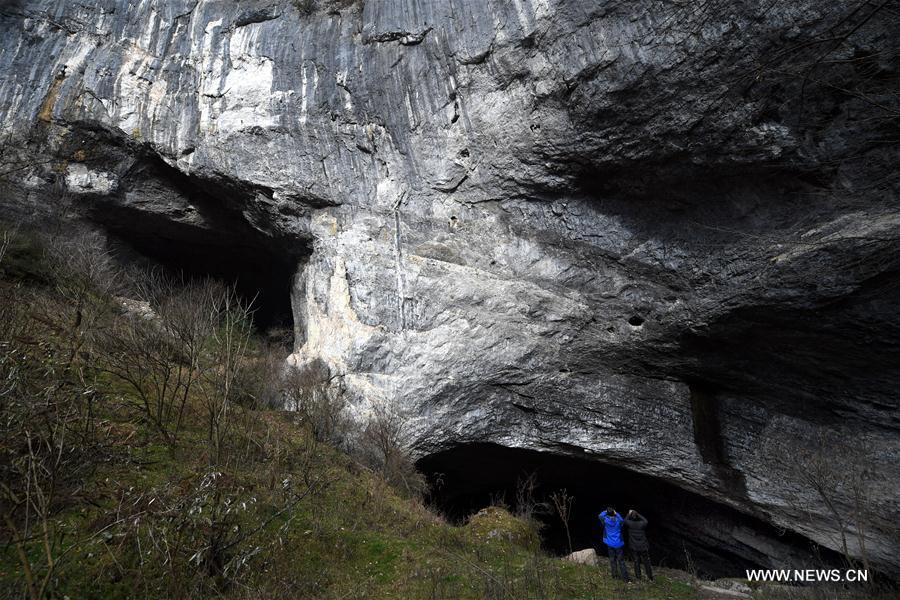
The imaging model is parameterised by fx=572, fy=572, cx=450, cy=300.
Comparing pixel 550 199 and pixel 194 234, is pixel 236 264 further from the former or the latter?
pixel 550 199

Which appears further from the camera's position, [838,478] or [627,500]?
[627,500]

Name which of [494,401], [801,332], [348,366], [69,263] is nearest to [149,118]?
[69,263]

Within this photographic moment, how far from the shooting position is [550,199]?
36.1ft

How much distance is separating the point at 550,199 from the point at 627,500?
24.0 ft

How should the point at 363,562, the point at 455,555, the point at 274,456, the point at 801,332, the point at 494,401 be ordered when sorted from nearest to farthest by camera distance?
the point at 363,562
the point at 455,555
the point at 274,456
the point at 801,332
the point at 494,401

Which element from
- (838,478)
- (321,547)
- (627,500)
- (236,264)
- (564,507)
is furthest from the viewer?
(236,264)

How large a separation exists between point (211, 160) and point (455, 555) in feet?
31.0

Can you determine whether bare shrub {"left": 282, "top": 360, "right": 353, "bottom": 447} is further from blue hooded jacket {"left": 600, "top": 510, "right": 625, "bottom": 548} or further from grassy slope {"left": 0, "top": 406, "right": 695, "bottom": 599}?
blue hooded jacket {"left": 600, "top": 510, "right": 625, "bottom": 548}

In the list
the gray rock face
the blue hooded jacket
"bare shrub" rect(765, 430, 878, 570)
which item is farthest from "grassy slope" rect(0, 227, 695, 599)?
"bare shrub" rect(765, 430, 878, 570)

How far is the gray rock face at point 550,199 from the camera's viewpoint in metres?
8.77

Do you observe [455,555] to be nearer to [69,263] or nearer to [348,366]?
[348,366]

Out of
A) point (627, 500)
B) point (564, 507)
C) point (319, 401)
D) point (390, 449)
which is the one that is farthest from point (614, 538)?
point (627, 500)

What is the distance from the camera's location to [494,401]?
436 inches

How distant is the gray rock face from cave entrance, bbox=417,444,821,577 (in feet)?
0.87
